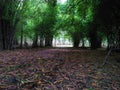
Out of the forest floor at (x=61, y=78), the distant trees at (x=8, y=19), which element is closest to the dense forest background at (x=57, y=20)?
the distant trees at (x=8, y=19)

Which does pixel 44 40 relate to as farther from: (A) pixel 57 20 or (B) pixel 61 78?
(B) pixel 61 78

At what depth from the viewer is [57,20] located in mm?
15102

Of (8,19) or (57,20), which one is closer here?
(8,19)

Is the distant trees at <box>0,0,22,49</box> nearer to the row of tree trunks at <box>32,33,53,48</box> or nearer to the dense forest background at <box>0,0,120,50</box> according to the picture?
the dense forest background at <box>0,0,120,50</box>

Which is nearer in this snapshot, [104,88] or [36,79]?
[104,88]

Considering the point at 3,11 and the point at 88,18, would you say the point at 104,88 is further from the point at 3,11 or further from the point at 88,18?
the point at 88,18

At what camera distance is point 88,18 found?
38.8ft

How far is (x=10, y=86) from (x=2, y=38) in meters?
6.89

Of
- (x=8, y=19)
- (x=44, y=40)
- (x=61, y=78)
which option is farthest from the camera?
(x=44, y=40)

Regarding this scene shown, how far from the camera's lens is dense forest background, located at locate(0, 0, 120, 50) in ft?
24.3

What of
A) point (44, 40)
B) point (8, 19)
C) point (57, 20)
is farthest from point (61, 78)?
point (44, 40)

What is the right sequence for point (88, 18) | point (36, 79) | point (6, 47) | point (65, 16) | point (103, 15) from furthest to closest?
point (65, 16) < point (88, 18) < point (6, 47) < point (103, 15) < point (36, 79)

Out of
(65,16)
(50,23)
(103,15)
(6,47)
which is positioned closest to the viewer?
(103,15)

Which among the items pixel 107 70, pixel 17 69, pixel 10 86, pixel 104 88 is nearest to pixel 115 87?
Answer: pixel 104 88
